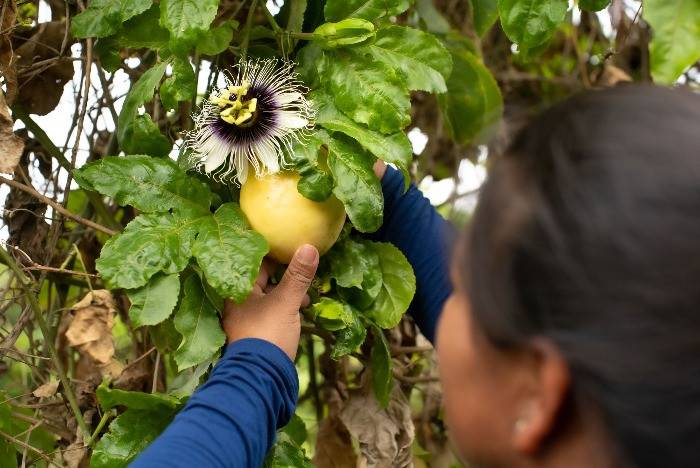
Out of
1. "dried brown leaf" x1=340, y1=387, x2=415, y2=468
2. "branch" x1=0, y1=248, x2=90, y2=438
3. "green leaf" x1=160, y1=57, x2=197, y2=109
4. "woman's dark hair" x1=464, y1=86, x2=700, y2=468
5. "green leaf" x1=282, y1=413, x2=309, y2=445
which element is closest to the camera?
"woman's dark hair" x1=464, y1=86, x2=700, y2=468

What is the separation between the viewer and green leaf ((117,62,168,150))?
92 cm

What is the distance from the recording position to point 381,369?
3.52 feet

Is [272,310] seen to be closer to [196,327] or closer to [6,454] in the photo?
[196,327]

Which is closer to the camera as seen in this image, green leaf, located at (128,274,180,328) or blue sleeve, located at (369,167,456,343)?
green leaf, located at (128,274,180,328)

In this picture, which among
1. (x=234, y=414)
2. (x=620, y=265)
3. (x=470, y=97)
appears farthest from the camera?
(x=470, y=97)

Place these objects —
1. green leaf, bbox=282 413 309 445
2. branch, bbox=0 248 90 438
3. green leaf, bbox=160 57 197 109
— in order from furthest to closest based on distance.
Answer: green leaf, bbox=282 413 309 445, branch, bbox=0 248 90 438, green leaf, bbox=160 57 197 109

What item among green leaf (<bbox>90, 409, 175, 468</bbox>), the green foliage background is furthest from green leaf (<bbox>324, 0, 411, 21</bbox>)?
green leaf (<bbox>90, 409, 175, 468</bbox>)

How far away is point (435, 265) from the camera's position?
42.0 inches

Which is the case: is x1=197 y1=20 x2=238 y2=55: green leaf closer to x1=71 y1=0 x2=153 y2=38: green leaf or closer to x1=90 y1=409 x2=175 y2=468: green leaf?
x1=71 y1=0 x2=153 y2=38: green leaf

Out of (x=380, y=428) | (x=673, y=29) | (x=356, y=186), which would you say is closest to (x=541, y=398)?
(x=356, y=186)

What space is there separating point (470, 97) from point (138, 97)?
463mm

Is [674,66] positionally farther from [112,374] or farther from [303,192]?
[112,374]

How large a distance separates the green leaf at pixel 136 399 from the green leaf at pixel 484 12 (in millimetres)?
518

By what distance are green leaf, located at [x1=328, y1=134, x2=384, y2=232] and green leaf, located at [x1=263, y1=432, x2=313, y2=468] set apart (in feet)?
0.82
